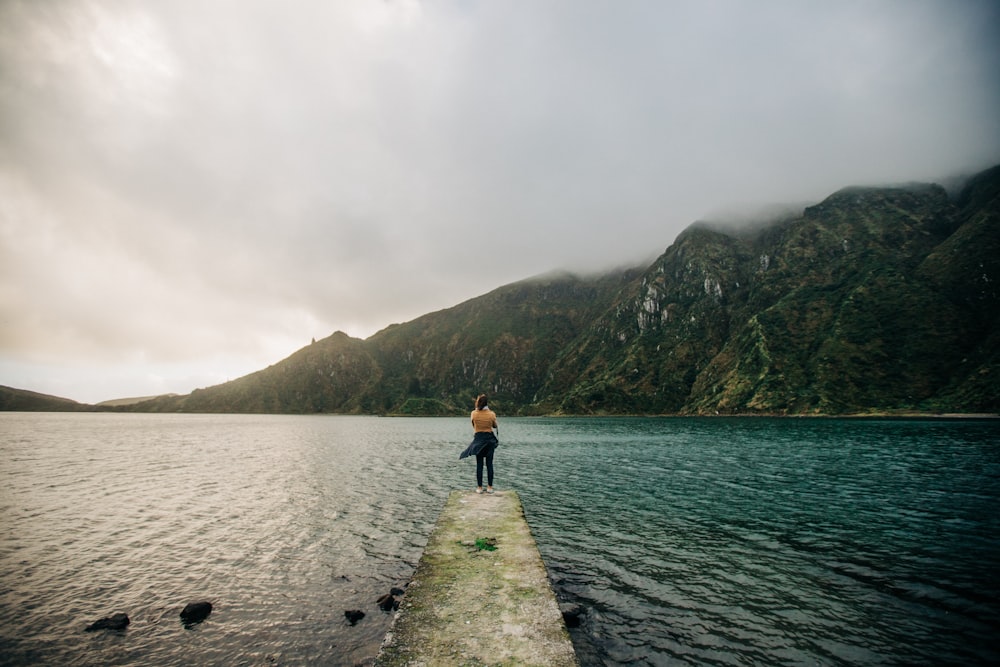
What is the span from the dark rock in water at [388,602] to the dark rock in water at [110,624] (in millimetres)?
6822

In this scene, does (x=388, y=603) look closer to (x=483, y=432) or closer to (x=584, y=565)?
(x=584, y=565)

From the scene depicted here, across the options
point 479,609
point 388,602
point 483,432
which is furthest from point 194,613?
point 483,432

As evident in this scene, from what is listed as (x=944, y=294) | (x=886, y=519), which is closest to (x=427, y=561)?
(x=886, y=519)

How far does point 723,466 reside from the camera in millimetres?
43344

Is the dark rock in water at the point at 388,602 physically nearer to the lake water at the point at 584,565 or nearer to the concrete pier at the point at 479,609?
the lake water at the point at 584,565

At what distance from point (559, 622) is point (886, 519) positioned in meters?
22.7

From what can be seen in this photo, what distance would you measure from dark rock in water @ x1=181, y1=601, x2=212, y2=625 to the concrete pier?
682 centimetres

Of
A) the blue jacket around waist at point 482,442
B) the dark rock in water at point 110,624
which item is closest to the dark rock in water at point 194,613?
the dark rock in water at point 110,624

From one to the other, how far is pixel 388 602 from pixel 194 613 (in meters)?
5.49

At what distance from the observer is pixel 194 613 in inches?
494

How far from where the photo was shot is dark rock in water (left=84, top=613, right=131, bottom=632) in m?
11.9

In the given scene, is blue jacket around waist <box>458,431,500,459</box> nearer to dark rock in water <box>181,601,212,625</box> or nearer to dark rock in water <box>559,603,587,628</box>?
dark rock in water <box>559,603,587,628</box>

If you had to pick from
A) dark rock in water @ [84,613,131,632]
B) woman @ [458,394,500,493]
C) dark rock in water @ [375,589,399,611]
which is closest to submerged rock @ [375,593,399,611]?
dark rock in water @ [375,589,399,611]

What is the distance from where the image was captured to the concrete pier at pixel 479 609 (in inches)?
279
